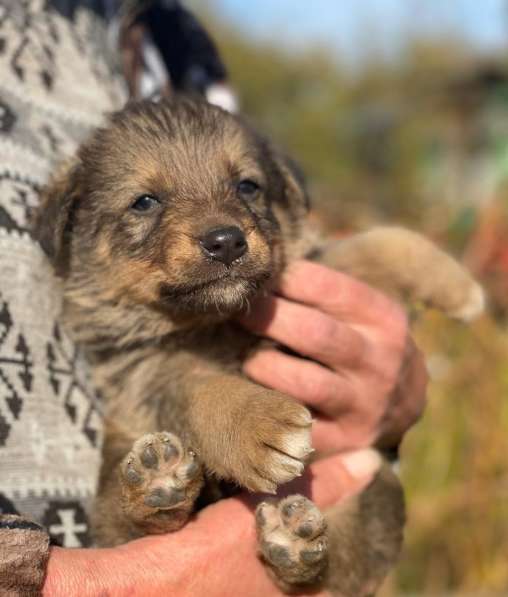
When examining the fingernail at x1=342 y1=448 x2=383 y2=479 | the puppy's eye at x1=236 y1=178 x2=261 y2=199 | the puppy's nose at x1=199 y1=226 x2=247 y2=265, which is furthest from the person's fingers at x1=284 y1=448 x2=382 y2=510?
the puppy's eye at x1=236 y1=178 x2=261 y2=199

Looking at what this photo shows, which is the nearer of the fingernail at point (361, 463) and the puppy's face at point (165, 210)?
the puppy's face at point (165, 210)

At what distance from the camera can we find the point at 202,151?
10.7 feet

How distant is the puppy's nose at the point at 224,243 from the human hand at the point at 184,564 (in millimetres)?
884

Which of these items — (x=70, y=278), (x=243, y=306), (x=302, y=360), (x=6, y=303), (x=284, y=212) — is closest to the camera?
(x=6, y=303)

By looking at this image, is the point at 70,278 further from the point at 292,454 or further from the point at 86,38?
the point at 292,454

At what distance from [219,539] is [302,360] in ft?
2.80

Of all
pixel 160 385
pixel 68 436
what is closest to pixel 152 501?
A: pixel 68 436

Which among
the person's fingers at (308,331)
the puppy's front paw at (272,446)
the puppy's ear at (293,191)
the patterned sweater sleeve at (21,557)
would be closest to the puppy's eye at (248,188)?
the puppy's ear at (293,191)

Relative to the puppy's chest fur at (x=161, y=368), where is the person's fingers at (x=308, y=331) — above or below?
above

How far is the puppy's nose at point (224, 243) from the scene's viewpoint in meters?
2.74

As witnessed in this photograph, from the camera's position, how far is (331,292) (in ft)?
10.7

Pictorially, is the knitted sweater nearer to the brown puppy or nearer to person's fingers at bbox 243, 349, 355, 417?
the brown puppy

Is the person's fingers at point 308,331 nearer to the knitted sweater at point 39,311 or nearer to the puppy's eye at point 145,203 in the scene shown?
the puppy's eye at point 145,203

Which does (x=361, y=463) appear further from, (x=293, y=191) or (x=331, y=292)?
(x=293, y=191)
